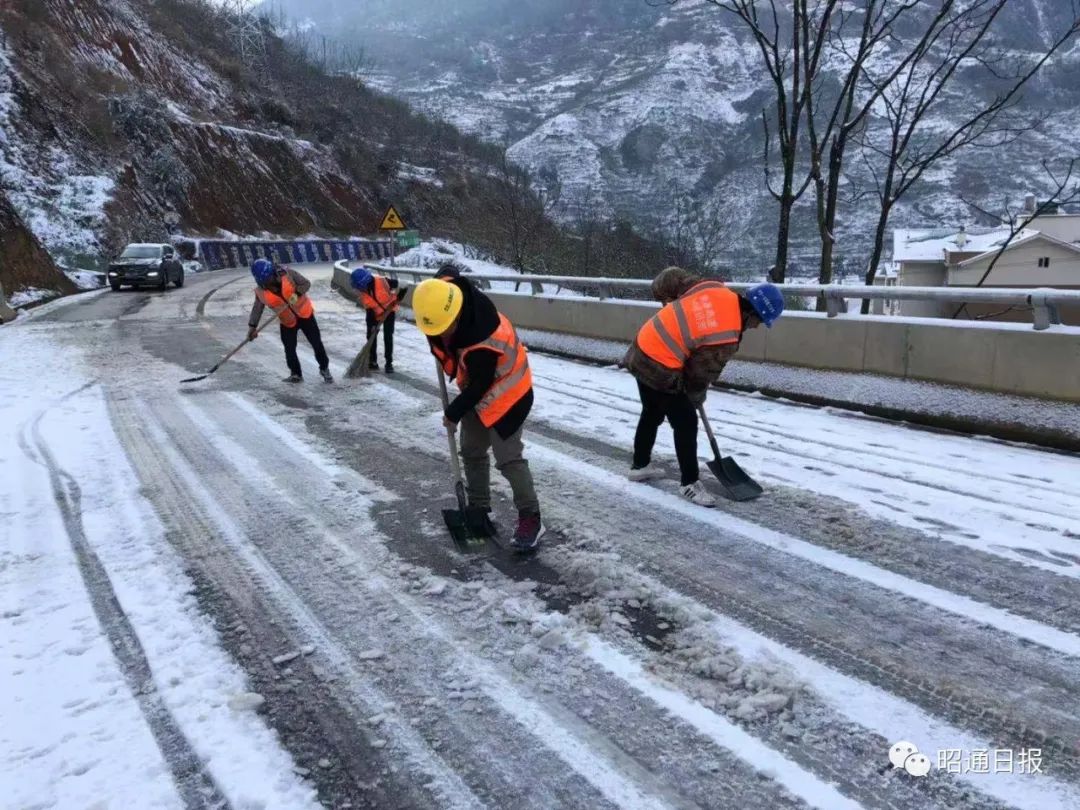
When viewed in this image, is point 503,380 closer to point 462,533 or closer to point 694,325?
point 462,533

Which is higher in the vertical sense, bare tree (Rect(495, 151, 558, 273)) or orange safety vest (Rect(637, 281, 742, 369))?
bare tree (Rect(495, 151, 558, 273))

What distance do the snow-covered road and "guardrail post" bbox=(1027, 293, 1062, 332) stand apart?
1024 millimetres

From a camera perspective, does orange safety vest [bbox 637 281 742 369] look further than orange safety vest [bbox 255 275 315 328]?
No

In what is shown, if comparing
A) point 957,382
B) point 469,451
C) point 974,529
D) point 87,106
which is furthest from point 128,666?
point 87,106

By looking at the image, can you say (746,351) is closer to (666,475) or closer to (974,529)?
(666,475)

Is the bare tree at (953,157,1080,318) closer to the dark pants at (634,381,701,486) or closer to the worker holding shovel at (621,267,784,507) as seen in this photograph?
the worker holding shovel at (621,267,784,507)

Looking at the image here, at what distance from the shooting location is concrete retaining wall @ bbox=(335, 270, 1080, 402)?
236 inches

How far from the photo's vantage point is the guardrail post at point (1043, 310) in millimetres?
5969

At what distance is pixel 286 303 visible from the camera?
31.3 ft

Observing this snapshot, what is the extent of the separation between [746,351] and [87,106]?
1556 inches

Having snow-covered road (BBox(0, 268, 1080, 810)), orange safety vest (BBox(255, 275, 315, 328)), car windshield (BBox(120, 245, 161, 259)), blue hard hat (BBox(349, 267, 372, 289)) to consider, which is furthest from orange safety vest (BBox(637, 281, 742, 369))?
car windshield (BBox(120, 245, 161, 259))

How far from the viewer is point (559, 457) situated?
20.1ft

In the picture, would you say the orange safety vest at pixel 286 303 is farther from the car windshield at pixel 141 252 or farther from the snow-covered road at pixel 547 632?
the car windshield at pixel 141 252

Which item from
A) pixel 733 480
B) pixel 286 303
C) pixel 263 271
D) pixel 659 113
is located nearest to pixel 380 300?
pixel 286 303
